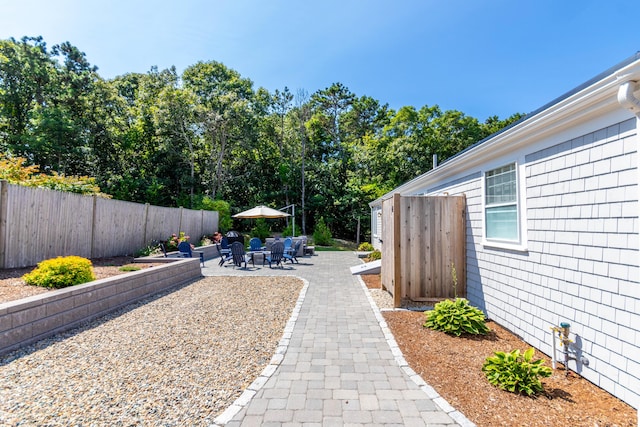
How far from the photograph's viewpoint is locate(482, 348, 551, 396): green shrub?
2834 millimetres

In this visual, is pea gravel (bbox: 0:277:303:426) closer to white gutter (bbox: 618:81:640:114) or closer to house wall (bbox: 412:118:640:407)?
house wall (bbox: 412:118:640:407)

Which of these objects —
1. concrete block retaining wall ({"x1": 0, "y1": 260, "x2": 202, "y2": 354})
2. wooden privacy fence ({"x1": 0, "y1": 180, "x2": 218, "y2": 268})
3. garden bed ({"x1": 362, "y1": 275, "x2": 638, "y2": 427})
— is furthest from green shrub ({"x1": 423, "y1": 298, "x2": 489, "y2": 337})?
wooden privacy fence ({"x1": 0, "y1": 180, "x2": 218, "y2": 268})

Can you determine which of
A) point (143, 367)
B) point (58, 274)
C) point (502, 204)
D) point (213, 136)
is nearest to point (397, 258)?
point (502, 204)

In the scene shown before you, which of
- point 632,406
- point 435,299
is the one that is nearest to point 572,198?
point 632,406

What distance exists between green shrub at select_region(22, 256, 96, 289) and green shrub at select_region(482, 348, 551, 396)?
20.2ft

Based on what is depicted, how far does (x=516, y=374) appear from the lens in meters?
2.91

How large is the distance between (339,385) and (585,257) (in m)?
2.89

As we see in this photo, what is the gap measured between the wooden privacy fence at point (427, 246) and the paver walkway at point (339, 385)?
3.65 feet

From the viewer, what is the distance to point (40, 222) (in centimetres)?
720

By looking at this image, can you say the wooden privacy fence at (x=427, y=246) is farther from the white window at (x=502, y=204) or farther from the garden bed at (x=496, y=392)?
the garden bed at (x=496, y=392)

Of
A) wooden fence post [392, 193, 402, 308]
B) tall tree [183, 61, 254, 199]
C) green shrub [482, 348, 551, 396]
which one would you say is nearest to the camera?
green shrub [482, 348, 551, 396]

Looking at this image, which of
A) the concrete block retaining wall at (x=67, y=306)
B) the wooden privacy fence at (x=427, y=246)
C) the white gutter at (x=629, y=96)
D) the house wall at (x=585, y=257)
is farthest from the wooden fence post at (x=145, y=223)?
the white gutter at (x=629, y=96)

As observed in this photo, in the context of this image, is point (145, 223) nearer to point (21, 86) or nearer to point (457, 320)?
point (457, 320)

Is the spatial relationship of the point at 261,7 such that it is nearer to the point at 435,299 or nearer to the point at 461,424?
the point at 435,299
